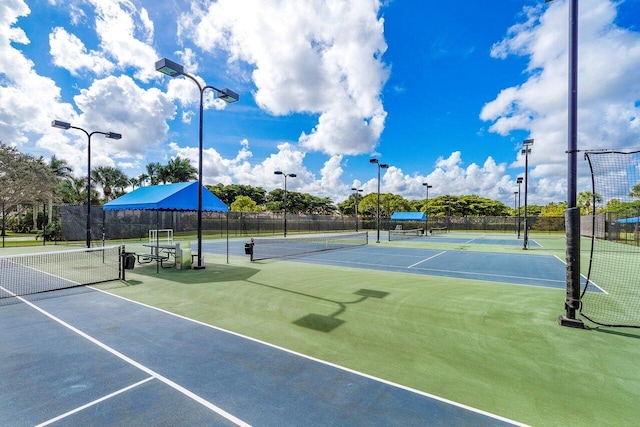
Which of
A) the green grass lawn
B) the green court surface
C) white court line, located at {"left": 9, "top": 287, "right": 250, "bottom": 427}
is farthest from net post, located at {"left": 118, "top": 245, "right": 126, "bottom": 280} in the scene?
white court line, located at {"left": 9, "top": 287, "right": 250, "bottom": 427}

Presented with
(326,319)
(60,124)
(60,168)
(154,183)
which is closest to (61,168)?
(60,168)

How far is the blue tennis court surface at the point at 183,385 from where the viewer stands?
10.2 feet

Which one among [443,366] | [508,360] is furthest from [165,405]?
[508,360]

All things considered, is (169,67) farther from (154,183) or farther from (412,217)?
(412,217)

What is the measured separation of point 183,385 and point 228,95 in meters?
10.4

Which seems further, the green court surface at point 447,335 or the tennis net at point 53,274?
the tennis net at point 53,274

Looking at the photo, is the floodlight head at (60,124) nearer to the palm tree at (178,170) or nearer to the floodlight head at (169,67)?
the floodlight head at (169,67)

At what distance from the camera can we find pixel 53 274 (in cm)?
1085

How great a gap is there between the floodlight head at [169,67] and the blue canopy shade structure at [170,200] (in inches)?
193

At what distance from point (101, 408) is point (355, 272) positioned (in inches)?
355

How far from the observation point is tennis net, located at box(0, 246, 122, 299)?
8703mm

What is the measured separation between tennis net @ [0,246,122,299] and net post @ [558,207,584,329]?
11.2 m

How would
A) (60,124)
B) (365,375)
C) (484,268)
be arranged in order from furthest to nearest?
1. (60,124)
2. (484,268)
3. (365,375)

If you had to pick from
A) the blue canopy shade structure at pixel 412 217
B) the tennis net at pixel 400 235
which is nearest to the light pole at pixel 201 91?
the tennis net at pixel 400 235
